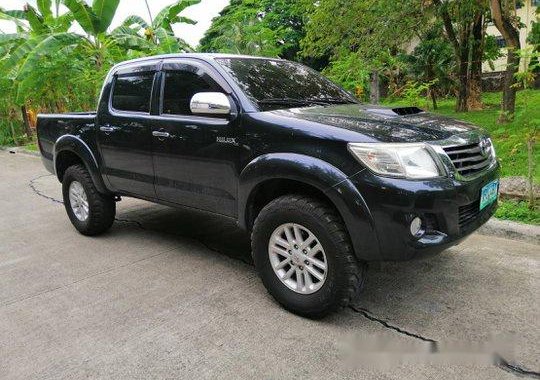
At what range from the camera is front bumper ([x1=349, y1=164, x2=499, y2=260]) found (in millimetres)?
2631

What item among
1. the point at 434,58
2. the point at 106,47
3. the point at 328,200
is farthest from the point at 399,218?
the point at 434,58

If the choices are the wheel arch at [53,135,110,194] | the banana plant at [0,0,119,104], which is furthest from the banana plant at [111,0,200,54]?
the wheel arch at [53,135,110,194]

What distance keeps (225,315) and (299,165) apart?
1.20 meters

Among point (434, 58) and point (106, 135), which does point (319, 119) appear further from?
point (434, 58)

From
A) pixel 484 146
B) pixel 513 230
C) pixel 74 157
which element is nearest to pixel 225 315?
pixel 484 146

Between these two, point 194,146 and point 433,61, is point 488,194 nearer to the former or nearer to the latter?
point 194,146

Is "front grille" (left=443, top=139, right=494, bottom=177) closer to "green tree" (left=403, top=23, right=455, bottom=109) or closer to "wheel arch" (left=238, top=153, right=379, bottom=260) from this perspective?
"wheel arch" (left=238, top=153, right=379, bottom=260)

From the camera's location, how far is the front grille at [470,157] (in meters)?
2.86

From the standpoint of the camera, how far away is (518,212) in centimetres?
466

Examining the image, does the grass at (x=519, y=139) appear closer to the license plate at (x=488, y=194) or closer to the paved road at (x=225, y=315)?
the paved road at (x=225, y=315)

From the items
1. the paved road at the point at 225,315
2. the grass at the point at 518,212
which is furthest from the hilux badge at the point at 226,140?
the grass at the point at 518,212

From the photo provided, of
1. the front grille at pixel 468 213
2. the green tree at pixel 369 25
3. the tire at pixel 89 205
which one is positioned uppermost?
the green tree at pixel 369 25

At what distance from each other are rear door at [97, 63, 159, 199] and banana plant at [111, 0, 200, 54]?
222 inches

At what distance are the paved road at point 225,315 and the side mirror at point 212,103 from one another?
56.0 inches
